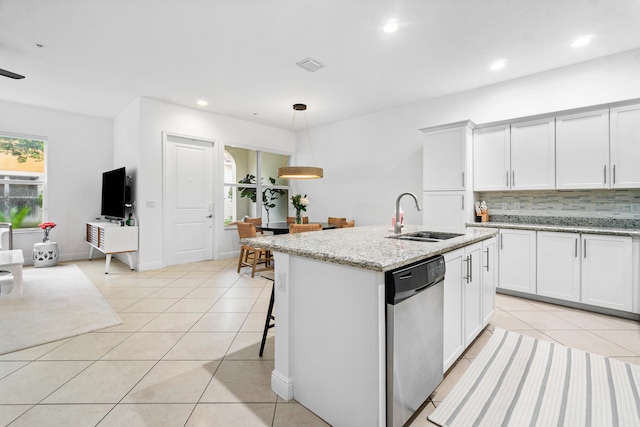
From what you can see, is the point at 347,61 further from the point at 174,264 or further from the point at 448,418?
the point at 174,264

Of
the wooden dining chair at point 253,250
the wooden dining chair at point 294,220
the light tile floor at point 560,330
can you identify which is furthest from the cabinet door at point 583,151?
the wooden dining chair at point 253,250

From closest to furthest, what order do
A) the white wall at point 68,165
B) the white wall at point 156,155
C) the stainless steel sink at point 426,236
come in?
the stainless steel sink at point 426,236, the white wall at point 156,155, the white wall at point 68,165

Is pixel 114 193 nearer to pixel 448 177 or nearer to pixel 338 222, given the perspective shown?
pixel 338 222

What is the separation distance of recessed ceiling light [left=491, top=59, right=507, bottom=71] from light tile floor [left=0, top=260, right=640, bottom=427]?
2.95m

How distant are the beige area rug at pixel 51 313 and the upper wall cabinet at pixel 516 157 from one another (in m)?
4.76

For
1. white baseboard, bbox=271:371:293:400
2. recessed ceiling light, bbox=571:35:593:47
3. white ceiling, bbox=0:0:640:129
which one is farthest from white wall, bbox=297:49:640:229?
white baseboard, bbox=271:371:293:400

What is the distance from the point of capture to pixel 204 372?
Result: 206cm

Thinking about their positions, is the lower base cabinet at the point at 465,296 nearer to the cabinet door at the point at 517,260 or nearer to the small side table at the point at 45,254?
the cabinet door at the point at 517,260

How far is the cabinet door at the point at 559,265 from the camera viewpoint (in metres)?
3.20

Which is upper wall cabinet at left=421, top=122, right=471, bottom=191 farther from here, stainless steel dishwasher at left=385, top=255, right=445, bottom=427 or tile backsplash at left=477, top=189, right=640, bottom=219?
stainless steel dishwasher at left=385, top=255, right=445, bottom=427

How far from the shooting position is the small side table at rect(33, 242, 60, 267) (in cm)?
512

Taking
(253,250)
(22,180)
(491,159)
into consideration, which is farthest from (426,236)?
(22,180)

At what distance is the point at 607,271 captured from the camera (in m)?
3.02

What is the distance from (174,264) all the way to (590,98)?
6675mm
